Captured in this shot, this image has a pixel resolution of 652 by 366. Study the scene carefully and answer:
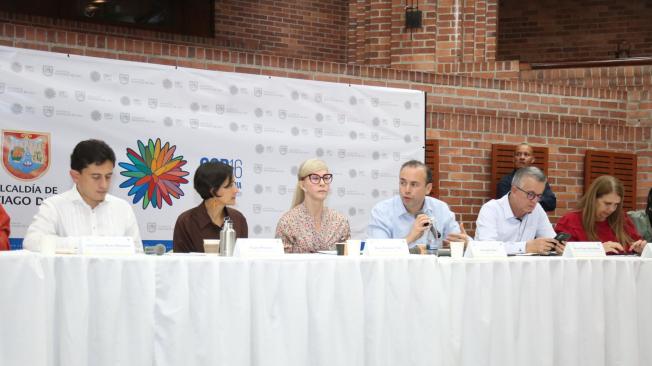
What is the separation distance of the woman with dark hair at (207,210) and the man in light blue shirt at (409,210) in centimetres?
90

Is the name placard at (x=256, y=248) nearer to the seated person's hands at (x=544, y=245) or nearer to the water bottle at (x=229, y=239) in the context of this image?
the water bottle at (x=229, y=239)

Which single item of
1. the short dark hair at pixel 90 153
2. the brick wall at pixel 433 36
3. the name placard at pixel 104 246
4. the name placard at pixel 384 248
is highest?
the brick wall at pixel 433 36

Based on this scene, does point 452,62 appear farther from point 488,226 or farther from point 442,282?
point 442,282

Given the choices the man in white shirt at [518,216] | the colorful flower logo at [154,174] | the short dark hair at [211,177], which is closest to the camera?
the short dark hair at [211,177]

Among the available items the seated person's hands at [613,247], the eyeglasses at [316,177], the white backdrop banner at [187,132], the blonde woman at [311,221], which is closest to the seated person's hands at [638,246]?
the seated person's hands at [613,247]

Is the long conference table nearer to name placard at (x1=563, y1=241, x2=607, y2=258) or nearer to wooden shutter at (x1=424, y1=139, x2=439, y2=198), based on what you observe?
name placard at (x1=563, y1=241, x2=607, y2=258)

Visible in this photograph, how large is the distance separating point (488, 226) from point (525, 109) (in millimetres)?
3486

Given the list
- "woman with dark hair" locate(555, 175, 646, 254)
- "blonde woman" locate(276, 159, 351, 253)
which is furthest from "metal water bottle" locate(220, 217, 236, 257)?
"woman with dark hair" locate(555, 175, 646, 254)

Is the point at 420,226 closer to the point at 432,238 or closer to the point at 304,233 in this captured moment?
the point at 432,238

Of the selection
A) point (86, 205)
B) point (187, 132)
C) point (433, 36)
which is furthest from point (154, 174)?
point (433, 36)

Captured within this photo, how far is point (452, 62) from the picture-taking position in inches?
364

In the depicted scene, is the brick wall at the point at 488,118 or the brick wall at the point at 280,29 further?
the brick wall at the point at 280,29

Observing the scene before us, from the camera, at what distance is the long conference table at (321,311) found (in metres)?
3.27

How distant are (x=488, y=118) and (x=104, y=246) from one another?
18.3 feet
